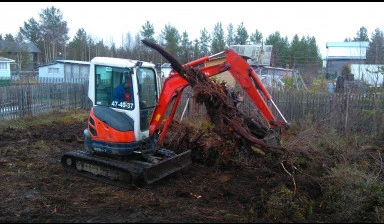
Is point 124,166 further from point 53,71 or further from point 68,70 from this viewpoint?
point 53,71

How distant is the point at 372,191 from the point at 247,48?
16.5 metres

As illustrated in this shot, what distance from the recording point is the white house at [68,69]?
28.7 meters

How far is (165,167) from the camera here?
6402 mm

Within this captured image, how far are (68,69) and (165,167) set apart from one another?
26152 mm

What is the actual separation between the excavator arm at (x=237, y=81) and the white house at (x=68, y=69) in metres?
23.1

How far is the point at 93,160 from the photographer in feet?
21.5

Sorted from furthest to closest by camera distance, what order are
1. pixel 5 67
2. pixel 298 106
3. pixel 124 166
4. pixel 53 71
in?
pixel 5 67, pixel 53 71, pixel 298 106, pixel 124 166

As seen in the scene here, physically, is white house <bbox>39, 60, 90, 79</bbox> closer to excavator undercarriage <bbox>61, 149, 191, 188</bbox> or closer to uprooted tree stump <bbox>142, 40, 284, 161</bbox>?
excavator undercarriage <bbox>61, 149, 191, 188</bbox>

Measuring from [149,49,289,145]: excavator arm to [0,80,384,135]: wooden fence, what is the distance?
2.86 meters

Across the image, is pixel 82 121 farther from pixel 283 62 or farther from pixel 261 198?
pixel 283 62

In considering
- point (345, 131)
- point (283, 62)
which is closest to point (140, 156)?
point (345, 131)

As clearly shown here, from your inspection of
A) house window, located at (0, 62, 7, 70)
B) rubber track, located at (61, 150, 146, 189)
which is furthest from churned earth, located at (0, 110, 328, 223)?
house window, located at (0, 62, 7, 70)

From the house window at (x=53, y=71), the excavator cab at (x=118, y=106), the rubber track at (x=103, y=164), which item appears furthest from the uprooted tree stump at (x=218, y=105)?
the house window at (x=53, y=71)

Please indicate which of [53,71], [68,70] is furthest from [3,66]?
[68,70]
